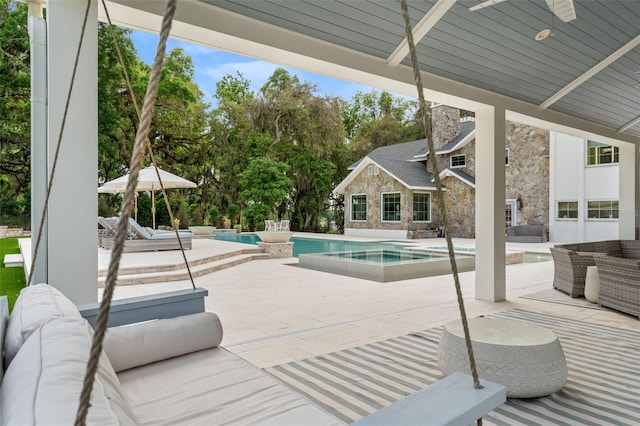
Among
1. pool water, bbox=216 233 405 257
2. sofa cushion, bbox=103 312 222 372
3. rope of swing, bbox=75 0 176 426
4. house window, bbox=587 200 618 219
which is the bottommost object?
pool water, bbox=216 233 405 257

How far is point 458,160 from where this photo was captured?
19375 mm

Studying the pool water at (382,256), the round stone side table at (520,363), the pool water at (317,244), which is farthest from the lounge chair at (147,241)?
the round stone side table at (520,363)

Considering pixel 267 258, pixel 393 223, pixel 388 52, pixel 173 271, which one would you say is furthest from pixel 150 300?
pixel 393 223

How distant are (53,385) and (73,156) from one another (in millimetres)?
2068

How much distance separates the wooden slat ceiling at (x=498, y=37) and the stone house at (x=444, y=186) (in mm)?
11398

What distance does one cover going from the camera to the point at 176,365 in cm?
212

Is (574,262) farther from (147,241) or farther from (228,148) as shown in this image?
(228,148)

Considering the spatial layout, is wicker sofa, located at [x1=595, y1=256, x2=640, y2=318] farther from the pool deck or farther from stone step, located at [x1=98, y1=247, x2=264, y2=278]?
stone step, located at [x1=98, y1=247, x2=264, y2=278]

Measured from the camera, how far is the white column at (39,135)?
102 inches

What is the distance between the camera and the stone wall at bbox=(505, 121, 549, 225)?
16.9 m

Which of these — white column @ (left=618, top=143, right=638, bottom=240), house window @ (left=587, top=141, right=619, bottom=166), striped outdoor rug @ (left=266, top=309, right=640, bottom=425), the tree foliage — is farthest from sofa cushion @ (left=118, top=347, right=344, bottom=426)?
house window @ (left=587, top=141, right=619, bottom=166)

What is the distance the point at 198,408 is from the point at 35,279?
1.76 m

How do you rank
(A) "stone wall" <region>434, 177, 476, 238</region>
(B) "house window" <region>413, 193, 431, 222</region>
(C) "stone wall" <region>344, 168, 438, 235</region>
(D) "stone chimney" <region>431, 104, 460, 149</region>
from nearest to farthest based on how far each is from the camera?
(A) "stone wall" <region>434, 177, 476, 238</region>, (C) "stone wall" <region>344, 168, 438, 235</region>, (B) "house window" <region>413, 193, 431, 222</region>, (D) "stone chimney" <region>431, 104, 460, 149</region>

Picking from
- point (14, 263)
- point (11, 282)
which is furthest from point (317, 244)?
point (11, 282)
